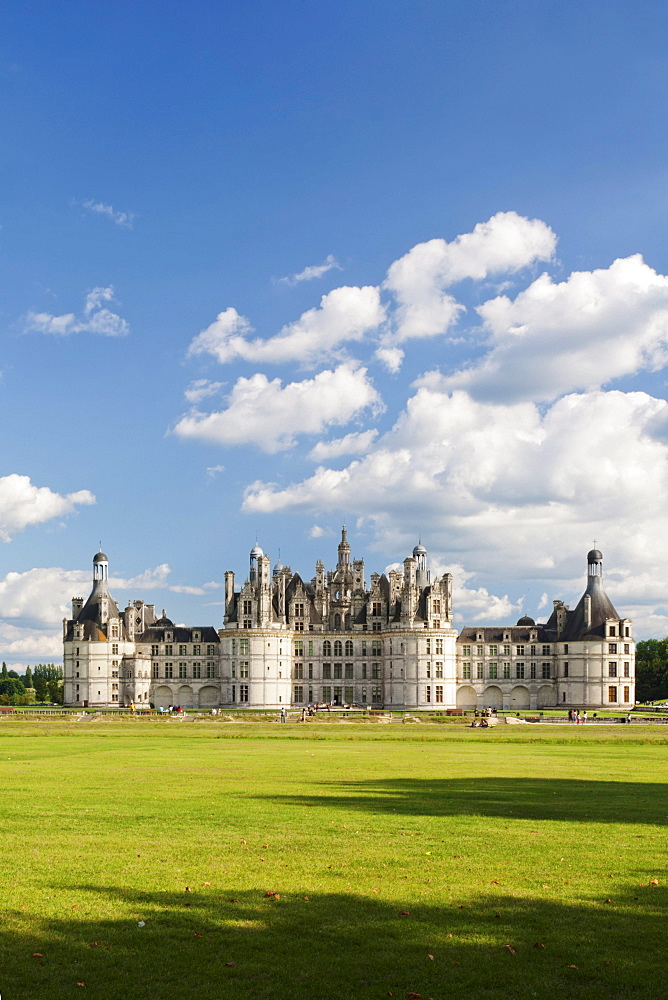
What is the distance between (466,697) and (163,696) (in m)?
44.4

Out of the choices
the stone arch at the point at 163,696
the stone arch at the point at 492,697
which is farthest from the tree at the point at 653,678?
the stone arch at the point at 163,696

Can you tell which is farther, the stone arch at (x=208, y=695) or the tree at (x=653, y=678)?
the tree at (x=653, y=678)

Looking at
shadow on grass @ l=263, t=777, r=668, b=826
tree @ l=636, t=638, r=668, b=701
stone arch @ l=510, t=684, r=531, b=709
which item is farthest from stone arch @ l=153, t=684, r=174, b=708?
shadow on grass @ l=263, t=777, r=668, b=826

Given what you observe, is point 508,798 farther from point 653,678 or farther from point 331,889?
point 653,678

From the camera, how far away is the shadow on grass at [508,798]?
74.8 feet

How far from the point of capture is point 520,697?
131375 millimetres

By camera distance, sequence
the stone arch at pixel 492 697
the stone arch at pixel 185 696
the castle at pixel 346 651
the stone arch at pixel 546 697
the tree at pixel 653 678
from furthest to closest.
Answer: the tree at pixel 653 678 → the stone arch at pixel 185 696 → the stone arch at pixel 492 697 → the stone arch at pixel 546 697 → the castle at pixel 346 651

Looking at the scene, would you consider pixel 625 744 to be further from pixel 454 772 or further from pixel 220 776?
pixel 220 776

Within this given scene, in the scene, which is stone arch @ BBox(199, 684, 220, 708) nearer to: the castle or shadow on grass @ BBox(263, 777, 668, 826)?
the castle

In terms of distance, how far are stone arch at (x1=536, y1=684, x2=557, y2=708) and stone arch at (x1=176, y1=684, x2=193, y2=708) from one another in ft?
165

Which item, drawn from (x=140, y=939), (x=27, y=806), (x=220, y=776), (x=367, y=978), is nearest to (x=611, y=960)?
(x=367, y=978)

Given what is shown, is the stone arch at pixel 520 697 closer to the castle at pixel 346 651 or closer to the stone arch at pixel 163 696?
the castle at pixel 346 651

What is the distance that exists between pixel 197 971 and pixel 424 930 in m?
3.26

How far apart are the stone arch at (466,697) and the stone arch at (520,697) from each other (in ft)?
17.3
